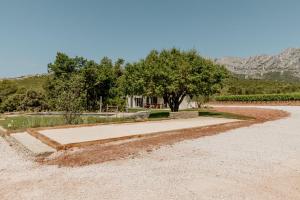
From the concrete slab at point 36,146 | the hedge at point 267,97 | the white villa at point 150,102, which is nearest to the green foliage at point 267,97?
the hedge at point 267,97

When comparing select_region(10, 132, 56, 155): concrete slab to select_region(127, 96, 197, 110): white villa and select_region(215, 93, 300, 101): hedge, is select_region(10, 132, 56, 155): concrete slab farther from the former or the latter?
select_region(215, 93, 300, 101): hedge

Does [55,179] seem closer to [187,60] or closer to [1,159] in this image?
[1,159]

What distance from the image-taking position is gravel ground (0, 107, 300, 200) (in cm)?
498

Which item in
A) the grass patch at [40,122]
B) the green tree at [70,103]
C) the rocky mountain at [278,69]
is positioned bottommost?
the grass patch at [40,122]

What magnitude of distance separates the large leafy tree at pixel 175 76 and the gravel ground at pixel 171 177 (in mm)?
12309

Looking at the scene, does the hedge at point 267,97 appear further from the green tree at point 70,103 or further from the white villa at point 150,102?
the green tree at point 70,103

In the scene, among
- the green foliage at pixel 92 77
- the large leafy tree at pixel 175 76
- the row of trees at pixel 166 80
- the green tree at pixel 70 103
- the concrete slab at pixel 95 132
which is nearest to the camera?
the concrete slab at pixel 95 132

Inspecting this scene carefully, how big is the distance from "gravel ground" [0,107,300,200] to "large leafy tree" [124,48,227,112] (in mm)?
12309

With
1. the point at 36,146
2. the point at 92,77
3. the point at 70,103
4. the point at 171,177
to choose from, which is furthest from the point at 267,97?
the point at 171,177

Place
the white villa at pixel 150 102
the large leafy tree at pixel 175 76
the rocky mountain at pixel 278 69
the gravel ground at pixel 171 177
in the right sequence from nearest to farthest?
the gravel ground at pixel 171 177 → the large leafy tree at pixel 175 76 → the white villa at pixel 150 102 → the rocky mountain at pixel 278 69

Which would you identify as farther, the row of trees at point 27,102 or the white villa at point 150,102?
the white villa at point 150,102

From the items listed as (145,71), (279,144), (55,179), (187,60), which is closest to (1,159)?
(55,179)

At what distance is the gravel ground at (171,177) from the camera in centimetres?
498

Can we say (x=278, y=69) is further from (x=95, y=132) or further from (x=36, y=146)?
(x=36, y=146)
